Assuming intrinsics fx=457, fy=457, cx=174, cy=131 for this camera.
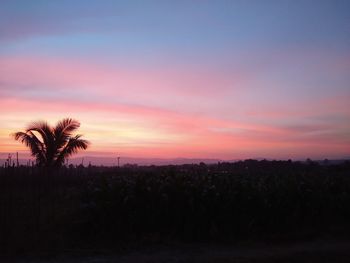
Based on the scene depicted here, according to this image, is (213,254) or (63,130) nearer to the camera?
(213,254)

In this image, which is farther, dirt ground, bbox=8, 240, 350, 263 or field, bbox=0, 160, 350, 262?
field, bbox=0, 160, 350, 262

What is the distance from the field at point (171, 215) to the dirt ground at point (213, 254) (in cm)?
43

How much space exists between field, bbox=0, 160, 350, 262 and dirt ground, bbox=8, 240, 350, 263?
435mm

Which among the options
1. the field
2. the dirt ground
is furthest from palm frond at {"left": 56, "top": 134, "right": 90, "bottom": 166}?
the dirt ground

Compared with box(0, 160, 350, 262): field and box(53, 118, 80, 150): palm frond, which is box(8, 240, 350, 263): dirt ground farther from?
box(53, 118, 80, 150): palm frond

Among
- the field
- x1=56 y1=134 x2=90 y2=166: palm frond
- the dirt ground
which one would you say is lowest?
the dirt ground

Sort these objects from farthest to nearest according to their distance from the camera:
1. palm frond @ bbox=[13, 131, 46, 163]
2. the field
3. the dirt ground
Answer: palm frond @ bbox=[13, 131, 46, 163] < the field < the dirt ground

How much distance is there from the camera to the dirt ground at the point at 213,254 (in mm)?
9898

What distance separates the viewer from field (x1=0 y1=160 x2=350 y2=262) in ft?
37.2

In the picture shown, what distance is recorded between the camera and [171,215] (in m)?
12.3

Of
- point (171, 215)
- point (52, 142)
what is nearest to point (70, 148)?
point (52, 142)

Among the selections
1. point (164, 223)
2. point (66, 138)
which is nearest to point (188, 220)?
point (164, 223)

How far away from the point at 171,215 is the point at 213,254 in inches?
78.0

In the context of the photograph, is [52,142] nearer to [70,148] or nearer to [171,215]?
[70,148]
